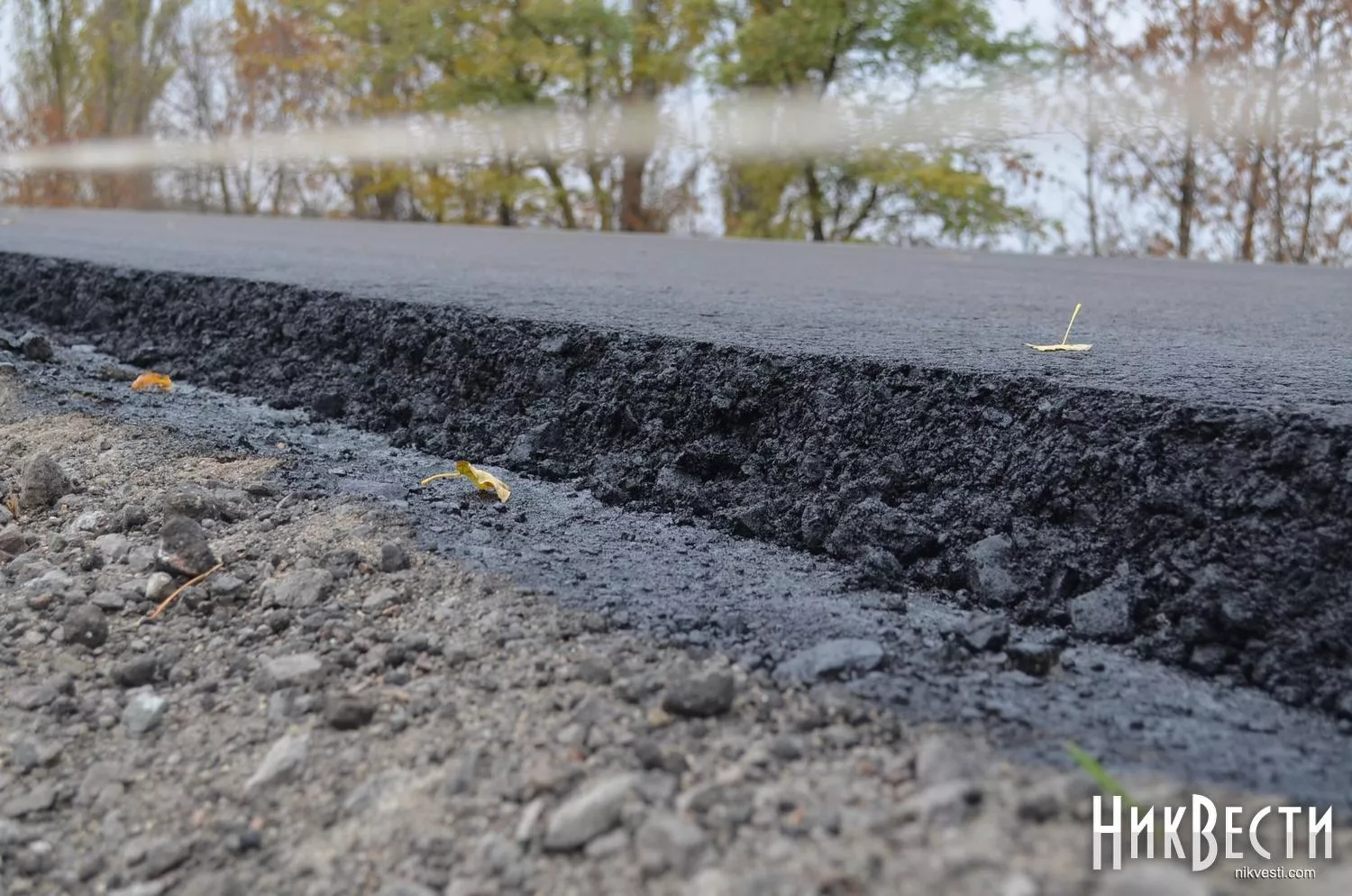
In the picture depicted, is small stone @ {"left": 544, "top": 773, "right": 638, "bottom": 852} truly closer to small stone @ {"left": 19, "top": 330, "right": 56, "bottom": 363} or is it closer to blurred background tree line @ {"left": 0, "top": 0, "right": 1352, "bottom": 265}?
small stone @ {"left": 19, "top": 330, "right": 56, "bottom": 363}

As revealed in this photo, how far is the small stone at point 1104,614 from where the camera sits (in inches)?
54.0

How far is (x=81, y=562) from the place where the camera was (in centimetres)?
171

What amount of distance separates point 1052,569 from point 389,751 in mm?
929

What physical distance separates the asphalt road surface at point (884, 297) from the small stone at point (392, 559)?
0.82m

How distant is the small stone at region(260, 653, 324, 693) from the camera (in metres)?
1.37

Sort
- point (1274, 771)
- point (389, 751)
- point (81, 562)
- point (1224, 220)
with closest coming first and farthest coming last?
point (1274, 771) < point (389, 751) < point (81, 562) < point (1224, 220)

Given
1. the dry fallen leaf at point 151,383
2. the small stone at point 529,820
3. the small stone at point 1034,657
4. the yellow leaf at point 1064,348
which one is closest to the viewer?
the small stone at point 529,820

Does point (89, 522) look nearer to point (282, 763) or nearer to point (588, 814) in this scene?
point (282, 763)

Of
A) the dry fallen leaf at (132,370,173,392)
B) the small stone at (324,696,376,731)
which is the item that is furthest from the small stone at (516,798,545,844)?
the dry fallen leaf at (132,370,173,392)

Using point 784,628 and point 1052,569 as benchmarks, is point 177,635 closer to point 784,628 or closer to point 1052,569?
point 784,628

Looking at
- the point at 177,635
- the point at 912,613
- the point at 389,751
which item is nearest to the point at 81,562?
the point at 177,635

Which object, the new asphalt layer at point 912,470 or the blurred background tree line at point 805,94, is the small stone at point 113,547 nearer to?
the new asphalt layer at point 912,470

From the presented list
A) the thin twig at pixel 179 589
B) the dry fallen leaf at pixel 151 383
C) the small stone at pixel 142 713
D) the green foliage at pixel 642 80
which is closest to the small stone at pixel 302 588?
the thin twig at pixel 179 589

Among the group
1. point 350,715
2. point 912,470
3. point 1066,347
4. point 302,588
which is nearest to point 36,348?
point 302,588
